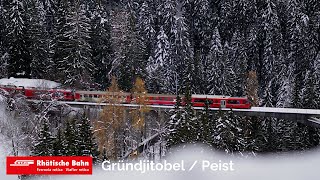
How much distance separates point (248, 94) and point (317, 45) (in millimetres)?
22966

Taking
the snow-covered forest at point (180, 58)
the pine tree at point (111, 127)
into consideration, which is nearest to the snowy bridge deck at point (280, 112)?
the snow-covered forest at point (180, 58)

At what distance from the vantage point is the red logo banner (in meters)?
31.1

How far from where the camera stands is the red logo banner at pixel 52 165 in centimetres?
3108

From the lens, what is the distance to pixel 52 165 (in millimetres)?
31656

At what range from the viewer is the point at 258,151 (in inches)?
2077

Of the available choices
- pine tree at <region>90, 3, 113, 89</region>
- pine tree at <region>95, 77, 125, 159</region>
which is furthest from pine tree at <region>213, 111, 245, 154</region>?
pine tree at <region>90, 3, 113, 89</region>

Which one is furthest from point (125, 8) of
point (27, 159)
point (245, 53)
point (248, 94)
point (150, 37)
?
point (27, 159)

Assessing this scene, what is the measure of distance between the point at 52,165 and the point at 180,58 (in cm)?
4852

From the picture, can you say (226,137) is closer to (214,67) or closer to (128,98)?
(128,98)

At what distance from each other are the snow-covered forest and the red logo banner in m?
7.25

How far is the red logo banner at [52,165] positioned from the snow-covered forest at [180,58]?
7.25m

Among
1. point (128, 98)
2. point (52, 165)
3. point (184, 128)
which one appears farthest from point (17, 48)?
point (52, 165)

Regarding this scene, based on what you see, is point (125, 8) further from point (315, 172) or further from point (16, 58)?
point (315, 172)

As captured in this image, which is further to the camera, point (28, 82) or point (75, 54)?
point (75, 54)
